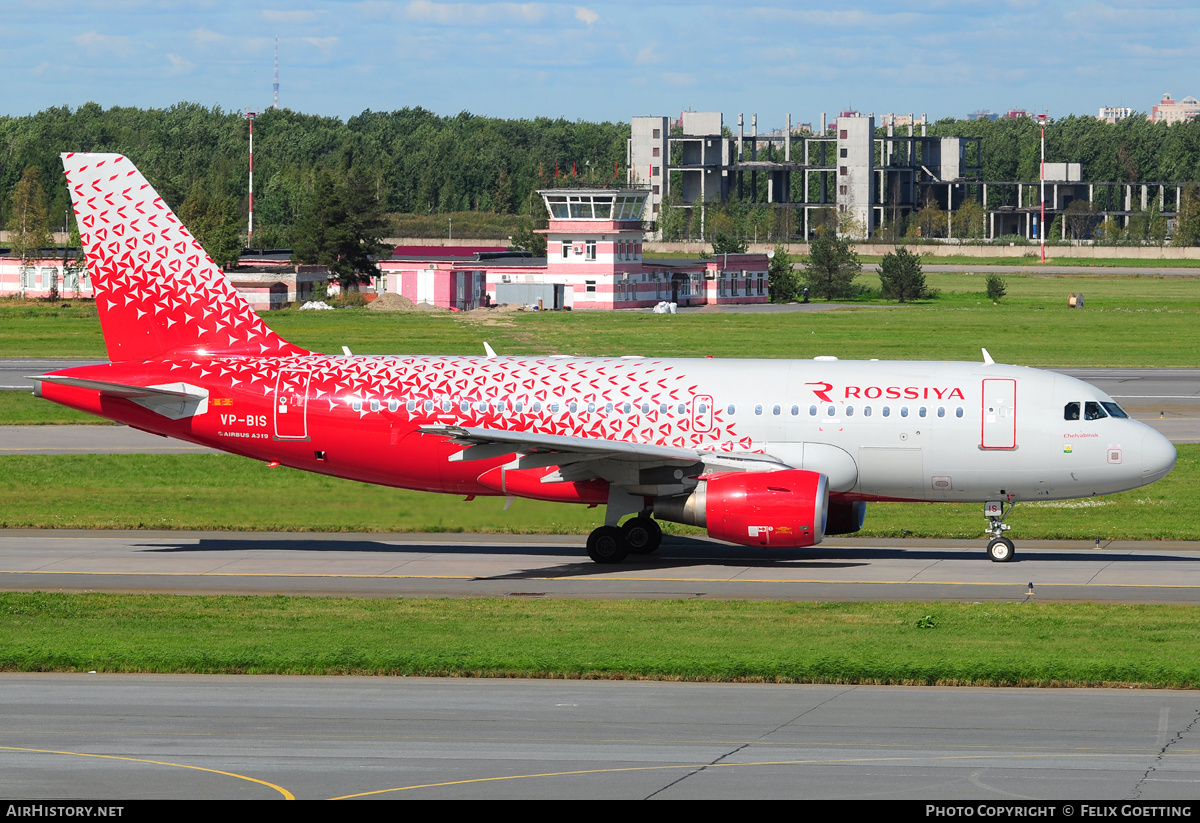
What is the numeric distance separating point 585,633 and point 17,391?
5006 centimetres

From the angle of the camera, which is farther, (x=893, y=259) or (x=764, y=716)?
(x=893, y=259)

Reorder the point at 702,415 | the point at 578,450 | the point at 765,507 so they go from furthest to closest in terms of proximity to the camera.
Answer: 1. the point at 702,415
2. the point at 578,450
3. the point at 765,507

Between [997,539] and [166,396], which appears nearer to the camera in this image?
[997,539]

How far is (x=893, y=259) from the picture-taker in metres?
158

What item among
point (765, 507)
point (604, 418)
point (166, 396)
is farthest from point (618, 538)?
point (166, 396)

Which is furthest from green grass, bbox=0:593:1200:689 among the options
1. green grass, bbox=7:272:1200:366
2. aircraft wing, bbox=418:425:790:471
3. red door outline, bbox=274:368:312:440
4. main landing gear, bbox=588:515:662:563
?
green grass, bbox=7:272:1200:366

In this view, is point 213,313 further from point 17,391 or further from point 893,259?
point 893,259

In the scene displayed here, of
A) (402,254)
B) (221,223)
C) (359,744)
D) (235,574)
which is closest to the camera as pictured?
(359,744)

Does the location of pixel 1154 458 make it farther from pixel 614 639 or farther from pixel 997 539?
pixel 614 639

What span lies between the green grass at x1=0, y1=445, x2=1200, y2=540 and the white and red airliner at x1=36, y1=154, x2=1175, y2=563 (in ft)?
5.88

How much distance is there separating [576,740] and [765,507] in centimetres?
1365

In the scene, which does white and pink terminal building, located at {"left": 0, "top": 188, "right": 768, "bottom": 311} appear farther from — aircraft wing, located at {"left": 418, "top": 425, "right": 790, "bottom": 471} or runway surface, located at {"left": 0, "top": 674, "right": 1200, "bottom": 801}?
runway surface, located at {"left": 0, "top": 674, "right": 1200, "bottom": 801}

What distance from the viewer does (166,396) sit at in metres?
35.9

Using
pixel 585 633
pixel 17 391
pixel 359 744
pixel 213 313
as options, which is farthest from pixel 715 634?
pixel 17 391
